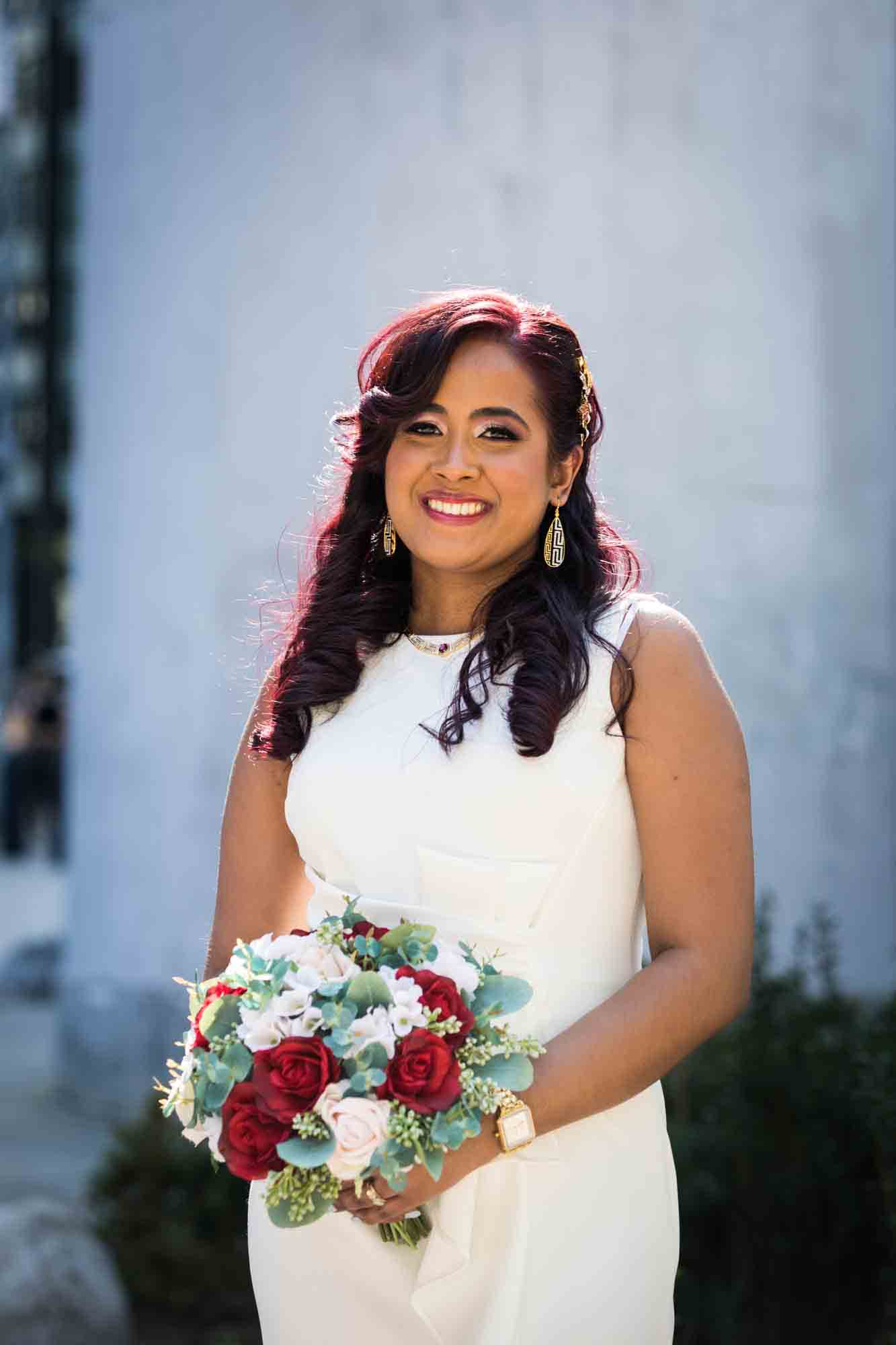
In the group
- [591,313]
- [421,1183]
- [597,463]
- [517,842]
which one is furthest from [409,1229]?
[591,313]

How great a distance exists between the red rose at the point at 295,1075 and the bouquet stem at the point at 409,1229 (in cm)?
38

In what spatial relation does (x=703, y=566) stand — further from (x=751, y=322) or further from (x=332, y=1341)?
(x=332, y=1341)

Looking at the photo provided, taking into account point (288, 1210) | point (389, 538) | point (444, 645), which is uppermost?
point (389, 538)

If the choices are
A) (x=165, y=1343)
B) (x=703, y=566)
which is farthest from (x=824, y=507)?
(x=165, y=1343)

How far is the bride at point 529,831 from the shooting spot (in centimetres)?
248

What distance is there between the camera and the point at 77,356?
7348 mm

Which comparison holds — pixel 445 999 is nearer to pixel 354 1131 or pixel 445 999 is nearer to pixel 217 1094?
pixel 354 1131

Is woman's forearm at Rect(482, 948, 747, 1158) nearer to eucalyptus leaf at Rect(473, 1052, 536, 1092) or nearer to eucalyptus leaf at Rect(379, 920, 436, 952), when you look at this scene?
eucalyptus leaf at Rect(473, 1052, 536, 1092)

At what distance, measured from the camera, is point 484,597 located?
2801 millimetres

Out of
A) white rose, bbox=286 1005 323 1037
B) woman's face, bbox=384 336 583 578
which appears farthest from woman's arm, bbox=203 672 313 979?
white rose, bbox=286 1005 323 1037

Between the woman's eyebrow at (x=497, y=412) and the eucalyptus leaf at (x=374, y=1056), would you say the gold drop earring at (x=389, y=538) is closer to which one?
the woman's eyebrow at (x=497, y=412)

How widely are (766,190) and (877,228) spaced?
15.6 inches

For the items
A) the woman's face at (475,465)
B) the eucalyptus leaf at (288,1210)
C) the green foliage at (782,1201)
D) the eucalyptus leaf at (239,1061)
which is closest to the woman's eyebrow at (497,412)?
the woman's face at (475,465)

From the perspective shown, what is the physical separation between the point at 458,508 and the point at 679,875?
0.64 m
